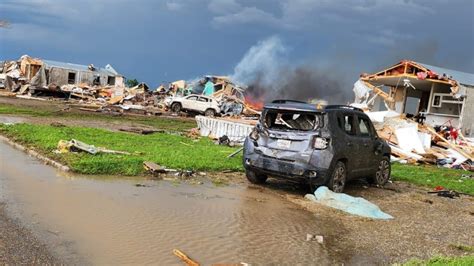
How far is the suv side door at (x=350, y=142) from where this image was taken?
991 cm

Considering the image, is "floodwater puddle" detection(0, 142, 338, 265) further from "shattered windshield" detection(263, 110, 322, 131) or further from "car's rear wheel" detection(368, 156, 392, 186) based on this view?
"car's rear wheel" detection(368, 156, 392, 186)

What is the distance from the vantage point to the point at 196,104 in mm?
38188

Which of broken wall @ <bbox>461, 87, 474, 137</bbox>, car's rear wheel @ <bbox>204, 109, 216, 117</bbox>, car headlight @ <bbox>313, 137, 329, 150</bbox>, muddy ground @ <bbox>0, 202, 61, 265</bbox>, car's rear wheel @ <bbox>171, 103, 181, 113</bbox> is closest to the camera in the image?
muddy ground @ <bbox>0, 202, 61, 265</bbox>

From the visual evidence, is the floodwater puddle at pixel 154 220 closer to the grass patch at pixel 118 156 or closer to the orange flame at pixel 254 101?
the grass patch at pixel 118 156

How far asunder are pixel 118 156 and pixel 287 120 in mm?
4172

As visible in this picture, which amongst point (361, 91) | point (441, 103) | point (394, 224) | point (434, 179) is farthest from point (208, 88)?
point (394, 224)

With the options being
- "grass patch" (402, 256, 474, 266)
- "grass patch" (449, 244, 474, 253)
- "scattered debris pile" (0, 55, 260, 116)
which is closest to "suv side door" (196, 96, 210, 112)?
"scattered debris pile" (0, 55, 260, 116)

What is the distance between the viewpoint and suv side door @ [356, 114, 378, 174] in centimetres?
1080

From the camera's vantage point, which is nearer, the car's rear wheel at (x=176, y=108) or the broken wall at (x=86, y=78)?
the car's rear wheel at (x=176, y=108)

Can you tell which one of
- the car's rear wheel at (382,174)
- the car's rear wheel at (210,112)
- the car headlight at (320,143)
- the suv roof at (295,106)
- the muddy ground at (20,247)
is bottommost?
the muddy ground at (20,247)

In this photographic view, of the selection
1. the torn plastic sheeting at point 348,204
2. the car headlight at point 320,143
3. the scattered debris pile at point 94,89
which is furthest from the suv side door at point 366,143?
the scattered debris pile at point 94,89

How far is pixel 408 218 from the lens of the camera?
8.55 m

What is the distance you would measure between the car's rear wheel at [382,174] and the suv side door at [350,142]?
1191mm

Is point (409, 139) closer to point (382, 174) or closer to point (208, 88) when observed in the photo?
point (382, 174)
